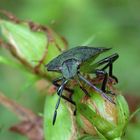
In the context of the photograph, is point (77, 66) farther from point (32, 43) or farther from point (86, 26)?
point (86, 26)

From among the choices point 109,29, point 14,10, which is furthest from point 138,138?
point 14,10

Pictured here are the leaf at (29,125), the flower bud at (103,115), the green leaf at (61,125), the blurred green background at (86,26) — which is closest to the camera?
the flower bud at (103,115)

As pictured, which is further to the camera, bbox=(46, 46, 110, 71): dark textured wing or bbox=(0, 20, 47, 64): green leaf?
bbox=(0, 20, 47, 64): green leaf

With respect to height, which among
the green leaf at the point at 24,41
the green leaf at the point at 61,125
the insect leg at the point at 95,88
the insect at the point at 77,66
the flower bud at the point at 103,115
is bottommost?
the green leaf at the point at 61,125

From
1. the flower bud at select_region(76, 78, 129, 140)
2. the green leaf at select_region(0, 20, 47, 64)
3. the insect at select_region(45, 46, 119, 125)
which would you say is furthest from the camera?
the green leaf at select_region(0, 20, 47, 64)

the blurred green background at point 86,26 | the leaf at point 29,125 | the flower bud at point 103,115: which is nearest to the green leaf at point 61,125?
the flower bud at point 103,115

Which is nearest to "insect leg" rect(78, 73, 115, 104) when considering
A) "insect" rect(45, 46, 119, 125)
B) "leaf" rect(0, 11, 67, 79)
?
"insect" rect(45, 46, 119, 125)

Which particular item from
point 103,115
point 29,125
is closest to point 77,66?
point 103,115

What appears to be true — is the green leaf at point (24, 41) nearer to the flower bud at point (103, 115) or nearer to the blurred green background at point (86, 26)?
the flower bud at point (103, 115)

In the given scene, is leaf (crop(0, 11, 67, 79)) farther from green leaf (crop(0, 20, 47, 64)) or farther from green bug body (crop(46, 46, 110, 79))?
green bug body (crop(46, 46, 110, 79))
